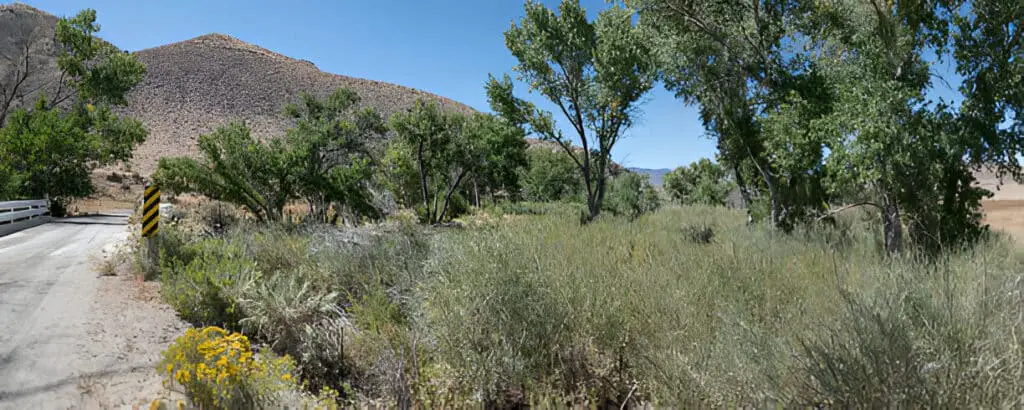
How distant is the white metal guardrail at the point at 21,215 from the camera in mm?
16230

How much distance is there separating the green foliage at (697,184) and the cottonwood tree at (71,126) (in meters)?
38.5

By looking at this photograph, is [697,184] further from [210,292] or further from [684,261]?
[210,292]

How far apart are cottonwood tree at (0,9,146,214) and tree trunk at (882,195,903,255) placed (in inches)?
1234

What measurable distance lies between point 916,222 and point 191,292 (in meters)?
11.6

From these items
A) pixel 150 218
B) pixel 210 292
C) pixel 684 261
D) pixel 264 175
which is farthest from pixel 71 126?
pixel 684 261

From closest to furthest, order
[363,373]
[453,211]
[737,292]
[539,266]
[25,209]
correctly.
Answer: [737,292] < [539,266] < [363,373] < [25,209] < [453,211]

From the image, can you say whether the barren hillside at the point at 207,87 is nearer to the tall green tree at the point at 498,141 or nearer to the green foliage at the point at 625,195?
the green foliage at the point at 625,195

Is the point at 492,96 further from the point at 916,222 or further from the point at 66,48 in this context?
the point at 66,48

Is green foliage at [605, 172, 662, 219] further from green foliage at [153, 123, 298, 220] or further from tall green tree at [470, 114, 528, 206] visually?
A: green foliage at [153, 123, 298, 220]

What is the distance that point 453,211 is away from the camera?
27.1 metres

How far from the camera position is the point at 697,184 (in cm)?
5356

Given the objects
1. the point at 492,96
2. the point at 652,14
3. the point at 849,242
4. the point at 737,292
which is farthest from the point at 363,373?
the point at 492,96

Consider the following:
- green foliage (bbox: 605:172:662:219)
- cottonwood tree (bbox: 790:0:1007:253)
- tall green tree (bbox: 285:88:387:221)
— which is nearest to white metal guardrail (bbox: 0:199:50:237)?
tall green tree (bbox: 285:88:387:221)

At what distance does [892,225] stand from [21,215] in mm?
24744
